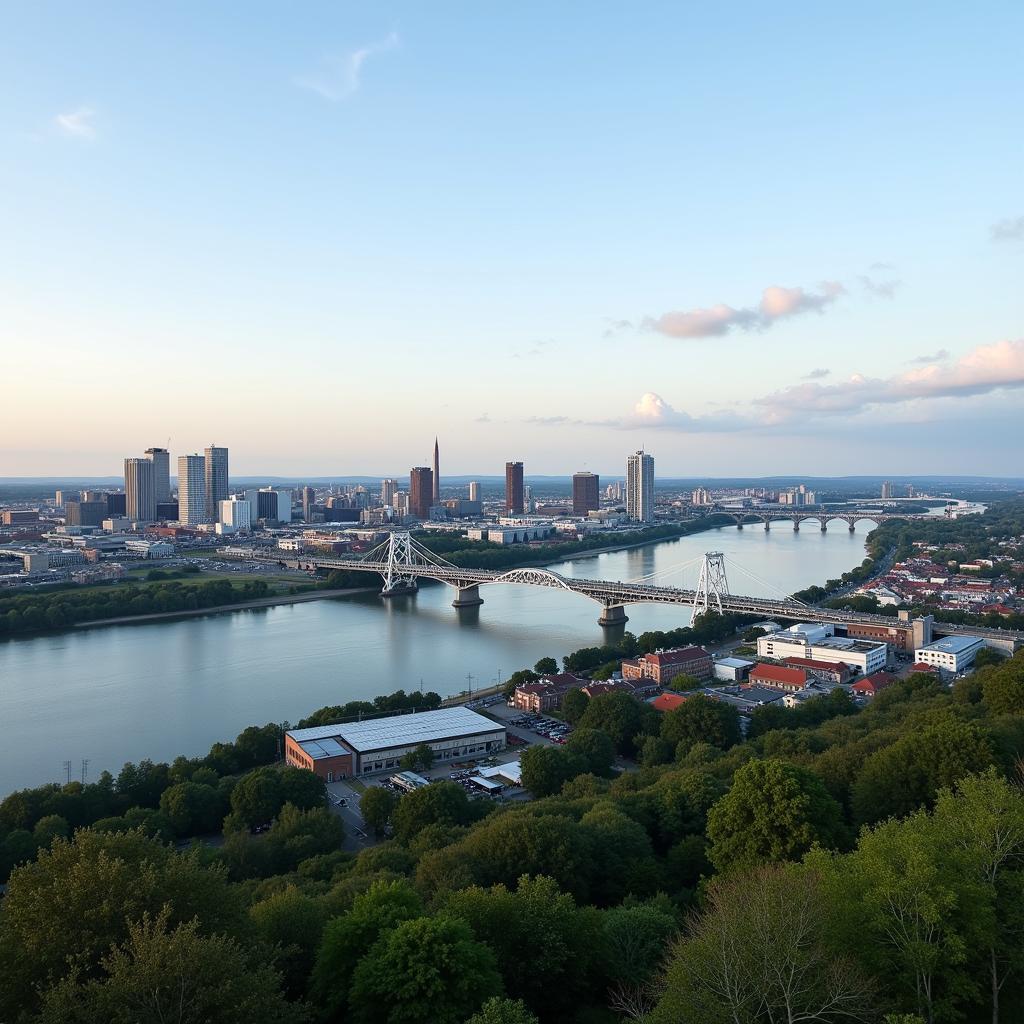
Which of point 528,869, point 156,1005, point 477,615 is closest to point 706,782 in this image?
point 528,869

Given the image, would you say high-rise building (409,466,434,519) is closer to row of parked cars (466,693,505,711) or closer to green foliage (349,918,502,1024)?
row of parked cars (466,693,505,711)

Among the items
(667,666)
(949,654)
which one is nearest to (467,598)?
(667,666)

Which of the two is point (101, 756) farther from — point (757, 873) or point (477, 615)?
point (477, 615)

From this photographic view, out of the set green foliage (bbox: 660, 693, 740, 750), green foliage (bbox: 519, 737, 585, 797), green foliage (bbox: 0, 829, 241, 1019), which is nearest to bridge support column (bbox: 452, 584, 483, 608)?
green foliage (bbox: 660, 693, 740, 750)

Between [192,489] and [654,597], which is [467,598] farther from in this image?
[192,489]

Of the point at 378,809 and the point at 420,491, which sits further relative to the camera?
the point at 420,491

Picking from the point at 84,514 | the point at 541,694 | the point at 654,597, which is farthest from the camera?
the point at 84,514
